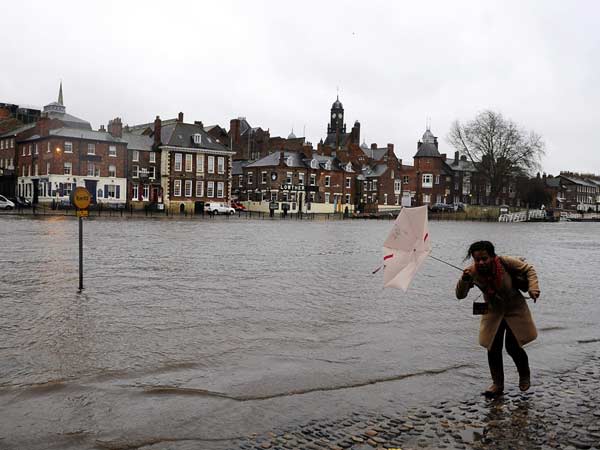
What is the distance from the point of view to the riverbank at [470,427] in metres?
5.30

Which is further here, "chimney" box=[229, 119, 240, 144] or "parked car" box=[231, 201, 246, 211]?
"chimney" box=[229, 119, 240, 144]

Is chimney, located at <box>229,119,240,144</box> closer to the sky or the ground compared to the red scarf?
closer to the sky

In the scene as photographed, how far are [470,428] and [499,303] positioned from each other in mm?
1415

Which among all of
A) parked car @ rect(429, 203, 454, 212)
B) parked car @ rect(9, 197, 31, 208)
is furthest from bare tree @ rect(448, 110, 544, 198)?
parked car @ rect(9, 197, 31, 208)

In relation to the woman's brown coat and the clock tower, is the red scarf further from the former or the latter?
the clock tower

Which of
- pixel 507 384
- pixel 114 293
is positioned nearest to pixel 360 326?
pixel 507 384

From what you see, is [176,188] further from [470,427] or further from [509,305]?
[470,427]

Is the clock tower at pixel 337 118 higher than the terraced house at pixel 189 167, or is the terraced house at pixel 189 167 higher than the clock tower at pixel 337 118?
the clock tower at pixel 337 118

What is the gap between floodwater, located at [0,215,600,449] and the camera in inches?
236

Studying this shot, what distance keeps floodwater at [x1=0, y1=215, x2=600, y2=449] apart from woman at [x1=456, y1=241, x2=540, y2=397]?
0.64 meters

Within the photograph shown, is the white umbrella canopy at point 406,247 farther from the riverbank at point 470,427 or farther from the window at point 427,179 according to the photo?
the window at point 427,179

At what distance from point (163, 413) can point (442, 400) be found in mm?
2914

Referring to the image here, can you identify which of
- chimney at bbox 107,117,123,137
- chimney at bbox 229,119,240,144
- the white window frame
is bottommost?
the white window frame

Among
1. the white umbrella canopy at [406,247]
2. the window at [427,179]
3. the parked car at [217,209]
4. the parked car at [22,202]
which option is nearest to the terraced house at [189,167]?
the parked car at [217,209]
